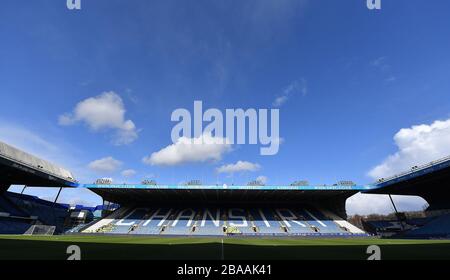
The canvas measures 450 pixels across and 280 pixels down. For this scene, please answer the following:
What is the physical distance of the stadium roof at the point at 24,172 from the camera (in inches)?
1709

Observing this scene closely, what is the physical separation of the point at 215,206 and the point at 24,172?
36466mm

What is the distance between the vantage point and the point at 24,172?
157 feet

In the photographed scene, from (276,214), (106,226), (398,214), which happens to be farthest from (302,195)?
(106,226)

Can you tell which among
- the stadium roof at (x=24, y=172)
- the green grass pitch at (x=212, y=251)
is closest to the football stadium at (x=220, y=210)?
the stadium roof at (x=24, y=172)

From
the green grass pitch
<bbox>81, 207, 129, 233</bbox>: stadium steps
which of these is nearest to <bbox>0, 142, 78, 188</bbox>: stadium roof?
<bbox>81, 207, 129, 233</bbox>: stadium steps

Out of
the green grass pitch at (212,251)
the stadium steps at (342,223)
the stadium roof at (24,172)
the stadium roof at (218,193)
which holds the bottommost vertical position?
the stadium steps at (342,223)

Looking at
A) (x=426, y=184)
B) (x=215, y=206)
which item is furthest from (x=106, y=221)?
(x=426, y=184)

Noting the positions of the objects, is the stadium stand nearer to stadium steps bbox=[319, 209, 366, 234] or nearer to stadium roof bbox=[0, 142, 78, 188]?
stadium steps bbox=[319, 209, 366, 234]

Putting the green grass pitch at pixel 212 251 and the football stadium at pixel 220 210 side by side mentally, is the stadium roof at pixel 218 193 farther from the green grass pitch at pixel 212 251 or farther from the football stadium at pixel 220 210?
the green grass pitch at pixel 212 251

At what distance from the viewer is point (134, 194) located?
195ft

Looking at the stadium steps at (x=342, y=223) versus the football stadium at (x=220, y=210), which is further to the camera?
the stadium steps at (x=342, y=223)

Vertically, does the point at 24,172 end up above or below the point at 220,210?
above

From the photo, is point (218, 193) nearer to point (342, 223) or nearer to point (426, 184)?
point (342, 223)
